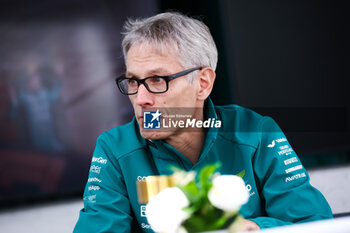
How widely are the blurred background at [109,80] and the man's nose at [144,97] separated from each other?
122cm

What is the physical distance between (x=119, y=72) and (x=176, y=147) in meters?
1.22

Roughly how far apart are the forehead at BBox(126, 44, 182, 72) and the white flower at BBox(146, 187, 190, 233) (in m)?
0.68

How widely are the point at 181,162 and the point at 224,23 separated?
4.98ft

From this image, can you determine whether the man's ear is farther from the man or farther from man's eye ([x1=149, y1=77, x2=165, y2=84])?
man's eye ([x1=149, y1=77, x2=165, y2=84])

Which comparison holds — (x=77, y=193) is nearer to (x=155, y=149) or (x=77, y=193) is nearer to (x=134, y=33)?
(x=155, y=149)

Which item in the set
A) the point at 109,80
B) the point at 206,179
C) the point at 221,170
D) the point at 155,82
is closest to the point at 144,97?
the point at 155,82

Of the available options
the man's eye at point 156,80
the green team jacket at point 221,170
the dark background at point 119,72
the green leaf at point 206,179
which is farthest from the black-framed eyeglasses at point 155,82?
the dark background at point 119,72

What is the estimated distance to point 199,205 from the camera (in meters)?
0.66

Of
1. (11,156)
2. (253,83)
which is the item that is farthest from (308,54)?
(11,156)

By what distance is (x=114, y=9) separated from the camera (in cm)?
239

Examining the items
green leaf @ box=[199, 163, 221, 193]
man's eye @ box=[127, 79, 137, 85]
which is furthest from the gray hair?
green leaf @ box=[199, 163, 221, 193]

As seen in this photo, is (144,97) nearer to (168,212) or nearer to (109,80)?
(168,212)

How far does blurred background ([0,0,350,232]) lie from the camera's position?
2.25 m

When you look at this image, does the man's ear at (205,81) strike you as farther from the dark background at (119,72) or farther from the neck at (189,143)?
the dark background at (119,72)
